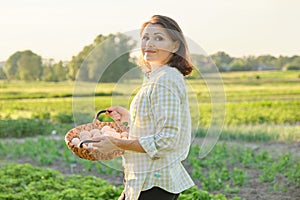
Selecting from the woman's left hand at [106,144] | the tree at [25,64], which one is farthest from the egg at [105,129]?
the tree at [25,64]

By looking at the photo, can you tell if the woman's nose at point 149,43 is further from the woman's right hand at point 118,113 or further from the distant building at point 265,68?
the distant building at point 265,68

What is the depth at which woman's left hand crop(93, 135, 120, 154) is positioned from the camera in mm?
2335

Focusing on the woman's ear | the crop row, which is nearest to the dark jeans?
the woman's ear

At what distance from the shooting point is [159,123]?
2.33 m

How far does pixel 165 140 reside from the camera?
2.32m

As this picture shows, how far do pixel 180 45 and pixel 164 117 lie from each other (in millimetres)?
364

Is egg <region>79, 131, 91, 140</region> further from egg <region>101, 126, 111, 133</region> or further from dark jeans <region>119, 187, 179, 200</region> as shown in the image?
dark jeans <region>119, 187, 179, 200</region>

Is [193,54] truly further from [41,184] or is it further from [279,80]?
[279,80]

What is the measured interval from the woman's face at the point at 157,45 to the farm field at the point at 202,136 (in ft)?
0.97

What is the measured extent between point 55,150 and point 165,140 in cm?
619

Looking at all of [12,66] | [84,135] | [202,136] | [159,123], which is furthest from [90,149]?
[12,66]

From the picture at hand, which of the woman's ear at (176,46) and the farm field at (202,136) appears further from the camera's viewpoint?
the farm field at (202,136)

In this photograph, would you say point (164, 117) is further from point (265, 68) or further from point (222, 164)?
point (265, 68)

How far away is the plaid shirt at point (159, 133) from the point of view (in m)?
2.31
